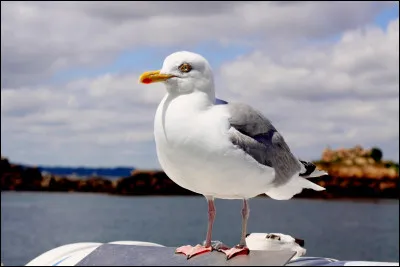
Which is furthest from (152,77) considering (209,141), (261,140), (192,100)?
(261,140)

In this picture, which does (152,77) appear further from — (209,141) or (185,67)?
(209,141)

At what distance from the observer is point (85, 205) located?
11225 centimetres

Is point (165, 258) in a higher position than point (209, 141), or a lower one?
lower

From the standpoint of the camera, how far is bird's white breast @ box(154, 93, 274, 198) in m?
4.04

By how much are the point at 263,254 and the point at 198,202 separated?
429 feet

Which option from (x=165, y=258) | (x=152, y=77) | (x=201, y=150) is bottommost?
(x=165, y=258)

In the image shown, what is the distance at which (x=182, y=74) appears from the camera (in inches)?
166

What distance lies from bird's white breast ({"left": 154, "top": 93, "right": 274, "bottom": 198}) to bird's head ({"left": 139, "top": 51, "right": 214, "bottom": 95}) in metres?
0.06

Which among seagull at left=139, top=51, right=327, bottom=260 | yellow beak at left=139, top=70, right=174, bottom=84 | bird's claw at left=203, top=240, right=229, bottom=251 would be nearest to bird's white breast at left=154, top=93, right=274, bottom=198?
seagull at left=139, top=51, right=327, bottom=260

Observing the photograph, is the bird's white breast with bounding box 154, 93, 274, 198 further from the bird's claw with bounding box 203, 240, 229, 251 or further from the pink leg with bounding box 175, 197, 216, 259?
the bird's claw with bounding box 203, 240, 229, 251

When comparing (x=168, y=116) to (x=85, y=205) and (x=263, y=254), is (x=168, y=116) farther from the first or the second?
(x=85, y=205)

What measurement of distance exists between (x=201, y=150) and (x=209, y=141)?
7 cm

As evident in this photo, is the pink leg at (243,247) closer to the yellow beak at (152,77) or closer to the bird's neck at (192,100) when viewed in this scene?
the bird's neck at (192,100)

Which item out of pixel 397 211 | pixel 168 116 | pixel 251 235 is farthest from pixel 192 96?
pixel 397 211
